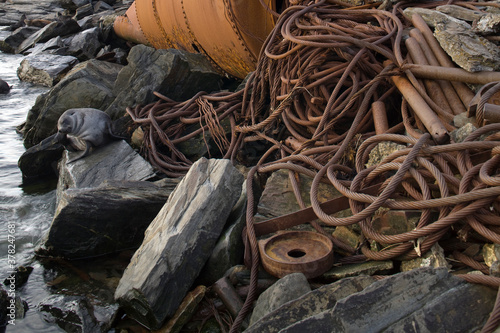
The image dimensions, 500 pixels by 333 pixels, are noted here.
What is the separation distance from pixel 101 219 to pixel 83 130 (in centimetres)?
180

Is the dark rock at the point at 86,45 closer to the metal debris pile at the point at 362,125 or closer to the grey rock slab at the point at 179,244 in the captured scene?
the metal debris pile at the point at 362,125

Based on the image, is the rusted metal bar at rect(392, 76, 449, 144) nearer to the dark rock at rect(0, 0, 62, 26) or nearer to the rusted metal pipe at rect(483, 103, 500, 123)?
the rusted metal pipe at rect(483, 103, 500, 123)

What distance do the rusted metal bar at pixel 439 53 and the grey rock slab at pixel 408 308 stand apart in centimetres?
153

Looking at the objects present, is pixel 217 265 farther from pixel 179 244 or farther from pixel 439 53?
pixel 439 53

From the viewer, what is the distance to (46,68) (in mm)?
9219

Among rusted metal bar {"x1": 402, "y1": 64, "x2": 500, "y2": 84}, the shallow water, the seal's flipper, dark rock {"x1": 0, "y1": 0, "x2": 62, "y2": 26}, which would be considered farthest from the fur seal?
dark rock {"x1": 0, "y1": 0, "x2": 62, "y2": 26}

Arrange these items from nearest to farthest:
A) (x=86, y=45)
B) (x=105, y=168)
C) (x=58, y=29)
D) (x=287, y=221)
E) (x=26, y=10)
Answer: (x=287, y=221) < (x=105, y=168) < (x=86, y=45) < (x=58, y=29) < (x=26, y=10)

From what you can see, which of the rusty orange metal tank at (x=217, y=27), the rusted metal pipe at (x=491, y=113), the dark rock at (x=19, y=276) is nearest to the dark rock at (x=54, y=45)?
the rusty orange metal tank at (x=217, y=27)

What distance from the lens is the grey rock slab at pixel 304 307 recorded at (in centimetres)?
176

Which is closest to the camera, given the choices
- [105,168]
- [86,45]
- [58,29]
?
[105,168]

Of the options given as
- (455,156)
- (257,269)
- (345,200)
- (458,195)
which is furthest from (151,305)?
(455,156)

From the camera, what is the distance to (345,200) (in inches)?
102

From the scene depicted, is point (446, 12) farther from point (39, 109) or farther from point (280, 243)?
point (39, 109)

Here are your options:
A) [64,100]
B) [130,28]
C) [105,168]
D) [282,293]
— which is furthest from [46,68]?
[282,293]
